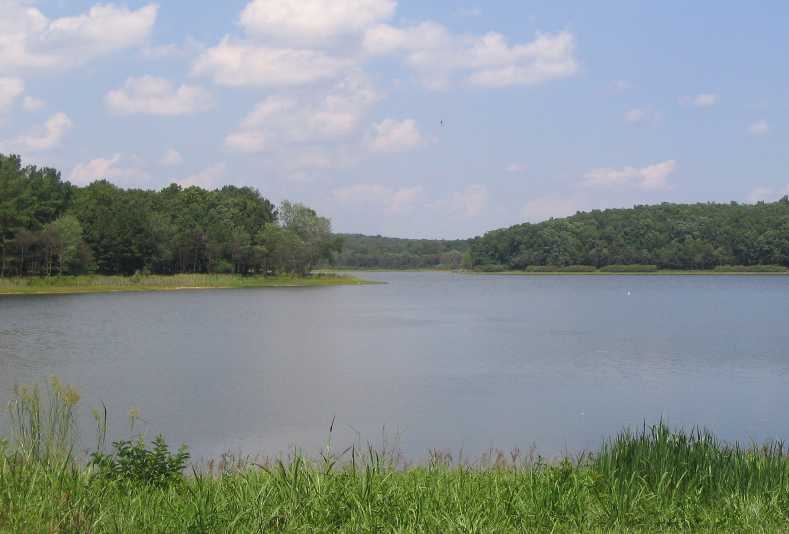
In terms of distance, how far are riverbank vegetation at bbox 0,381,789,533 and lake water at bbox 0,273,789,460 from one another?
4.49 meters

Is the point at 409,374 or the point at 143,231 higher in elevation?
the point at 143,231

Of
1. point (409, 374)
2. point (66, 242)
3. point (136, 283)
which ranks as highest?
point (66, 242)

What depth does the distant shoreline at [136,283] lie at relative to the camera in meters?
58.4

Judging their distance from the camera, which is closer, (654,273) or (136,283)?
(136,283)

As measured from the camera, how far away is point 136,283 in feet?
224

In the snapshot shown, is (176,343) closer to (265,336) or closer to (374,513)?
(265,336)

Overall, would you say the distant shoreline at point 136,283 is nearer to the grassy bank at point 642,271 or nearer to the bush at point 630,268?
the grassy bank at point 642,271

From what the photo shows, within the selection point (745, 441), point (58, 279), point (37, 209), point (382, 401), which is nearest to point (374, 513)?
point (745, 441)

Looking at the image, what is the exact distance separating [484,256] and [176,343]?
13377 centimetres

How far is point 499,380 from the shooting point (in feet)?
66.1

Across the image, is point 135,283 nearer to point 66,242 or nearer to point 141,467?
point 66,242

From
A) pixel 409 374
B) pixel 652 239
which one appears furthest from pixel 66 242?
pixel 652 239

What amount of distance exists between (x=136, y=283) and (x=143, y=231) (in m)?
9.67

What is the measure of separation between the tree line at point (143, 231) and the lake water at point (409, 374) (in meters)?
21.7
